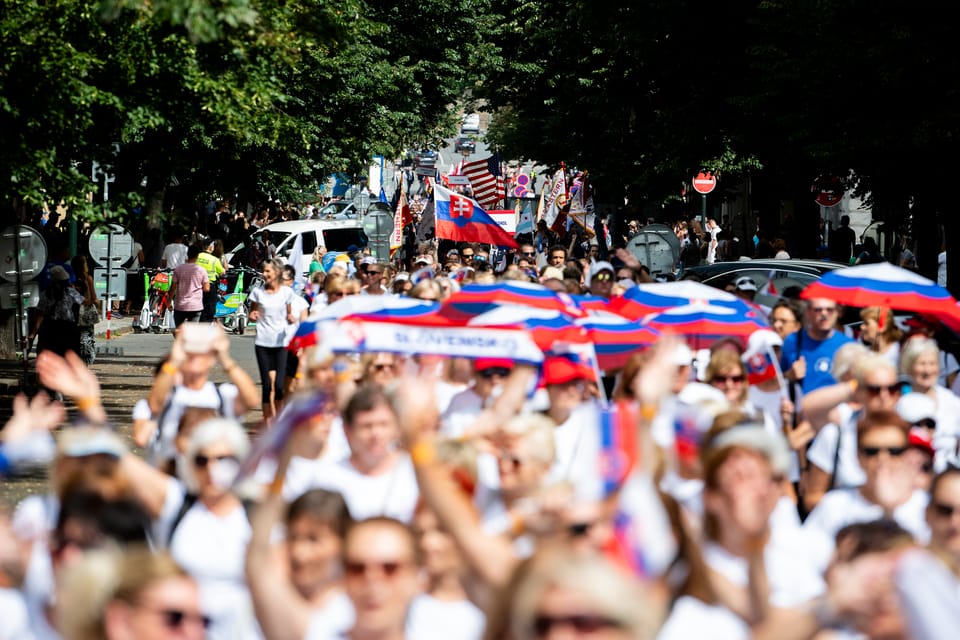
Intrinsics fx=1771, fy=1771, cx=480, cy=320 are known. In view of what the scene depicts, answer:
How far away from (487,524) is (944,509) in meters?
1.39

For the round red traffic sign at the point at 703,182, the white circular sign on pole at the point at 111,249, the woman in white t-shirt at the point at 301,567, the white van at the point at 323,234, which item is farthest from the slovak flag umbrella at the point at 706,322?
the white van at the point at 323,234

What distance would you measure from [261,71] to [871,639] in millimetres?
14603

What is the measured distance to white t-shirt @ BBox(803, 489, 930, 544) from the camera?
19.3 feet

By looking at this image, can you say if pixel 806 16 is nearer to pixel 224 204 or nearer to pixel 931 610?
pixel 931 610

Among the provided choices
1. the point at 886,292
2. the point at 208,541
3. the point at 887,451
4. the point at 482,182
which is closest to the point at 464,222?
the point at 886,292

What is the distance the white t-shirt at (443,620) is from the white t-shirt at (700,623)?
18.6 inches

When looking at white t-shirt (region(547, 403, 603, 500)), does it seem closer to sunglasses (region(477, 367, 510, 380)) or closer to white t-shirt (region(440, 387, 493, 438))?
white t-shirt (region(440, 387, 493, 438))

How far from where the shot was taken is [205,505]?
18.7ft

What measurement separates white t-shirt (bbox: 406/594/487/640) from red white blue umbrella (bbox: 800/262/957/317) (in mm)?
6097

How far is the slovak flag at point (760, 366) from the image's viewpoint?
955 cm

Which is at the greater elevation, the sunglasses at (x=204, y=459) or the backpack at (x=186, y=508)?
the sunglasses at (x=204, y=459)

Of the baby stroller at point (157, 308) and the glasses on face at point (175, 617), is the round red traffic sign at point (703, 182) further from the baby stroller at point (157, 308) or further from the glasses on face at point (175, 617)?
the glasses on face at point (175, 617)

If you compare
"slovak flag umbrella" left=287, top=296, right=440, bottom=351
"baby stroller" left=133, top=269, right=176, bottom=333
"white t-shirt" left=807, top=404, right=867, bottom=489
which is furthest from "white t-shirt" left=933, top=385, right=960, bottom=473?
"baby stroller" left=133, top=269, right=176, bottom=333

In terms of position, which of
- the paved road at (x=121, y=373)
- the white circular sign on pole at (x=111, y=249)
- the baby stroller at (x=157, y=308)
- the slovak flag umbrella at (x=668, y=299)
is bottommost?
the paved road at (x=121, y=373)
